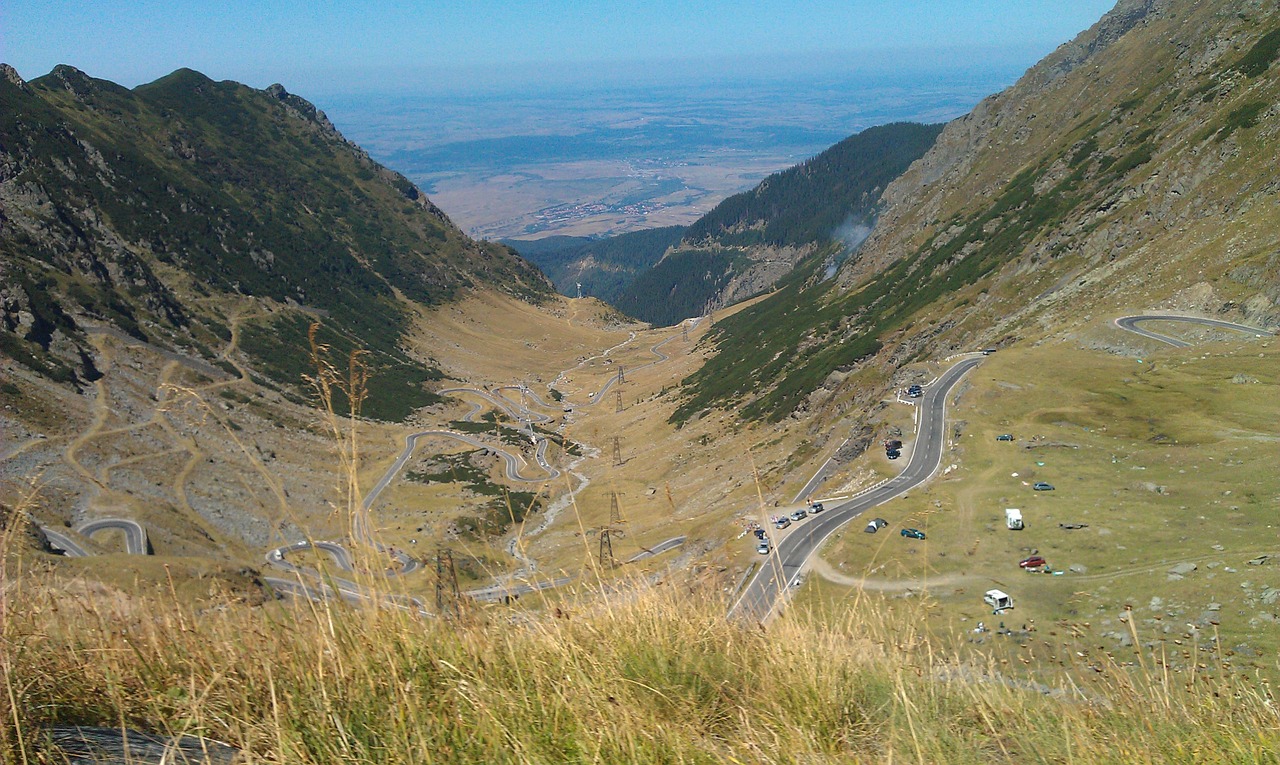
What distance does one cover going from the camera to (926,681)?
5.12m

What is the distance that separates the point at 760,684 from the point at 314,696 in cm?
255

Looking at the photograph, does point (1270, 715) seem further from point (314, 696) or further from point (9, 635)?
point (9, 635)

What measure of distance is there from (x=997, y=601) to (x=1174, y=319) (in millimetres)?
45382

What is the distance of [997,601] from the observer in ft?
78.9

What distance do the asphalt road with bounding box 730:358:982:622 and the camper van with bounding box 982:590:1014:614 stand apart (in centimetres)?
715

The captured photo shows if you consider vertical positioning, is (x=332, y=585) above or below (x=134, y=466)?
above

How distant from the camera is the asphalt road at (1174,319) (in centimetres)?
5325

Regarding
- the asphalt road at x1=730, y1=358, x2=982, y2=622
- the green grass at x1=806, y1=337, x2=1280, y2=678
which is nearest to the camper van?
the green grass at x1=806, y1=337, x2=1280, y2=678

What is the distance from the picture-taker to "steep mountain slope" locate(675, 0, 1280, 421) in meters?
68.8

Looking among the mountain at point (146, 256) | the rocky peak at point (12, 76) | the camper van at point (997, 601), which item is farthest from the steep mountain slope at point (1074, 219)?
the rocky peak at point (12, 76)

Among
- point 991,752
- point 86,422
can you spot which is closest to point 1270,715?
point 991,752

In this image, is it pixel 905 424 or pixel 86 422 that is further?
pixel 86 422

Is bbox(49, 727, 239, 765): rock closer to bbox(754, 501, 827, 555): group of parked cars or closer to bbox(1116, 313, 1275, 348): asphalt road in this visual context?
bbox(754, 501, 827, 555): group of parked cars

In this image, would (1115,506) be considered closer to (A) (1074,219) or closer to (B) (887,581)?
(B) (887,581)
